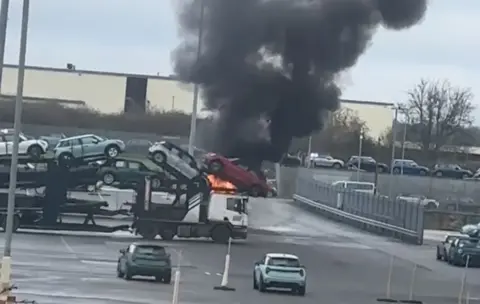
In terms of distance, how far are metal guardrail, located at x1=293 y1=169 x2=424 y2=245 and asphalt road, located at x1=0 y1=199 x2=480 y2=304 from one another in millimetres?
1432

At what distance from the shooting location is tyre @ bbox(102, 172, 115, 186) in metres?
56.5

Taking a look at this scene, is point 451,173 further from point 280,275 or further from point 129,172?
point 280,275

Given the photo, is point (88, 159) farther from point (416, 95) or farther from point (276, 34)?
point (416, 95)

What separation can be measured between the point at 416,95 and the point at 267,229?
6147 cm

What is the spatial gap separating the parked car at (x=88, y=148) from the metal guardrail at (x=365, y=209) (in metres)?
14.5

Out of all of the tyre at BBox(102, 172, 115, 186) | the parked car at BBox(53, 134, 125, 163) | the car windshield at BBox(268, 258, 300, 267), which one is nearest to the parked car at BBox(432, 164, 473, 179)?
the parked car at BBox(53, 134, 125, 163)

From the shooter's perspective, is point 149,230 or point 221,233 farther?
point 221,233

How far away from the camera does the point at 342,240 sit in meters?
61.8

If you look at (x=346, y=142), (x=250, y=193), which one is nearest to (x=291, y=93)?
(x=250, y=193)

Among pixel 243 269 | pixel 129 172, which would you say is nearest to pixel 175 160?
pixel 129 172

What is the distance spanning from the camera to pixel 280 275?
36625 millimetres

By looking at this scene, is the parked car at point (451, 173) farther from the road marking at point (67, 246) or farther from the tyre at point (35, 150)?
the road marking at point (67, 246)

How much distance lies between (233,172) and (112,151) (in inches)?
299

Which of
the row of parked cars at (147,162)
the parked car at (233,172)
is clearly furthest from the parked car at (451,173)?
the parked car at (233,172)
